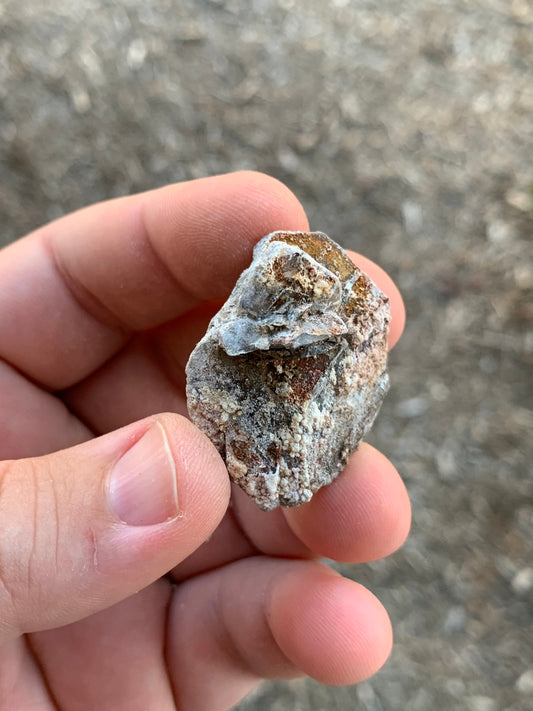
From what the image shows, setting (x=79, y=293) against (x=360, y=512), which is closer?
(x=360, y=512)

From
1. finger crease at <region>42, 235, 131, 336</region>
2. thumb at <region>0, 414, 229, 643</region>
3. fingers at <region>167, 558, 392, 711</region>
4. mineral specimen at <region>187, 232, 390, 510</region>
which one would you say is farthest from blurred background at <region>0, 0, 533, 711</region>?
thumb at <region>0, 414, 229, 643</region>

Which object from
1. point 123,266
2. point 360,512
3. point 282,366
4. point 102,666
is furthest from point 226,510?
point 123,266

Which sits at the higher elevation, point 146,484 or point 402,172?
point 146,484

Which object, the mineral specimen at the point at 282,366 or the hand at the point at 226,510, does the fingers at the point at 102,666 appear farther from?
the mineral specimen at the point at 282,366

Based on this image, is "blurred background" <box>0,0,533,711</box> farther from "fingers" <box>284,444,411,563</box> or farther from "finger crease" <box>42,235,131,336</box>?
"finger crease" <box>42,235,131,336</box>

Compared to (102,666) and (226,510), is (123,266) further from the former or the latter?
(102,666)

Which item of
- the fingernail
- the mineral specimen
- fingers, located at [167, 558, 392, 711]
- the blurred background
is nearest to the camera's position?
the fingernail

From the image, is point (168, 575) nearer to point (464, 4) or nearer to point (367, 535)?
point (367, 535)
